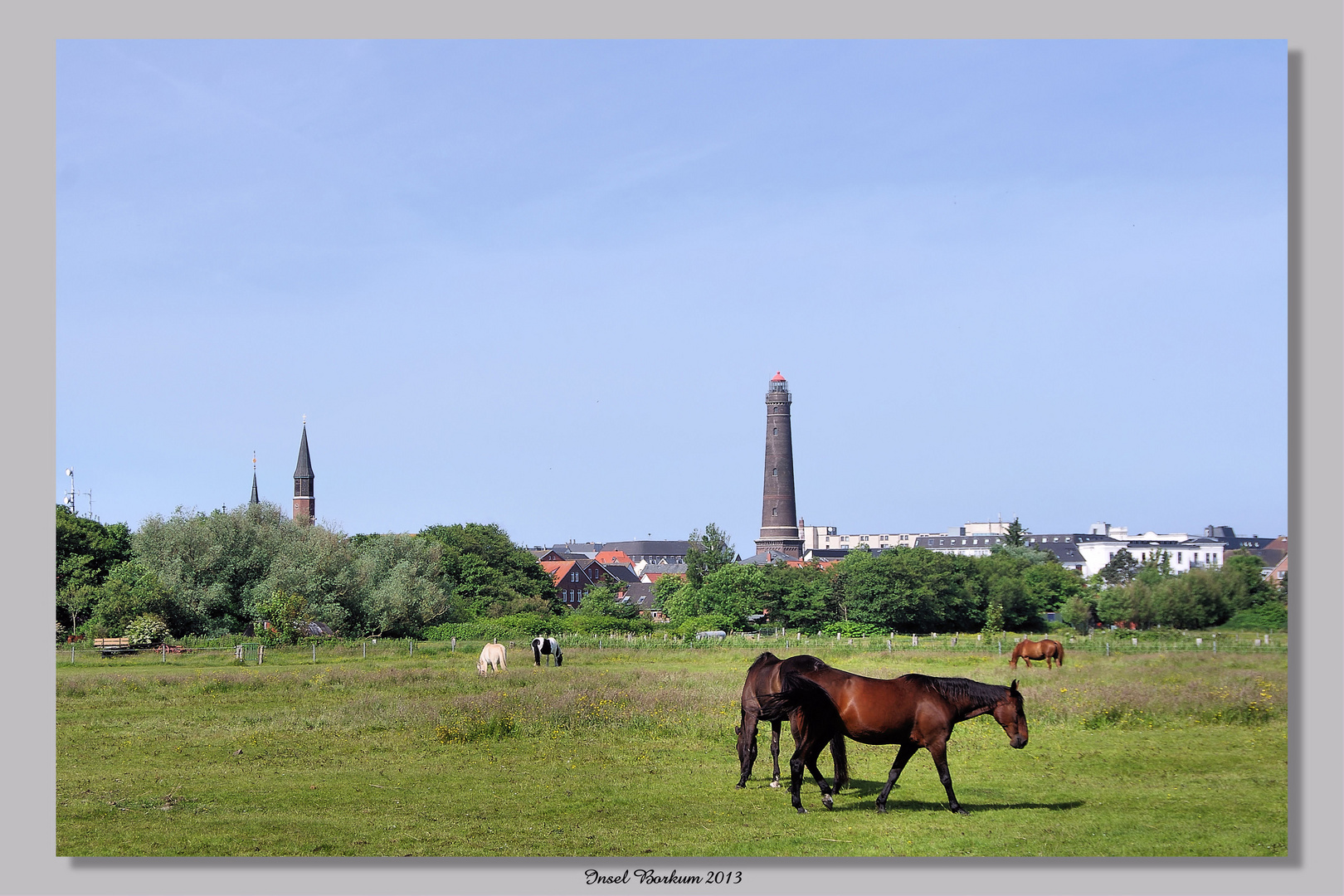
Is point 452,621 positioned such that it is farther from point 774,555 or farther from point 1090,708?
point 774,555

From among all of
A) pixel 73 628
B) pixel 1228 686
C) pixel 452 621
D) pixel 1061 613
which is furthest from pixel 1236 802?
pixel 452 621

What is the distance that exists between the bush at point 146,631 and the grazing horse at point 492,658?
1588 cm

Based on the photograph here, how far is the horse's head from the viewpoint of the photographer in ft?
39.9

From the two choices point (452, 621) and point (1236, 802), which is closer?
point (1236, 802)

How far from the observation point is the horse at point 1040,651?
2202 cm

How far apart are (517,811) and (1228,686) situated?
1053cm

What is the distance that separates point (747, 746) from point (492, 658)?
21.4 metres

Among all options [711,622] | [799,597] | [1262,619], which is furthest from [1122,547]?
[711,622]

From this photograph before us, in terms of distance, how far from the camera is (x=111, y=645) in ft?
133

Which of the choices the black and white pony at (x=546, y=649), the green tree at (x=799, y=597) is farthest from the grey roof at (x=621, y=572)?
the black and white pony at (x=546, y=649)

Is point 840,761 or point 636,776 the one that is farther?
point 636,776

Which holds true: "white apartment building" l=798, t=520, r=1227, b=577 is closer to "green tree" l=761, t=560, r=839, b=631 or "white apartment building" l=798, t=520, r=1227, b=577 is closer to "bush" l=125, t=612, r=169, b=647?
"bush" l=125, t=612, r=169, b=647

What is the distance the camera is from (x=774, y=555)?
12625cm

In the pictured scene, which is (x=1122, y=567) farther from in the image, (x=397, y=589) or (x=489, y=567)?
(x=489, y=567)
